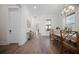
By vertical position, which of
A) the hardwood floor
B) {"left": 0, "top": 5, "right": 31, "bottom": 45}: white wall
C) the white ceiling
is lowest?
the hardwood floor

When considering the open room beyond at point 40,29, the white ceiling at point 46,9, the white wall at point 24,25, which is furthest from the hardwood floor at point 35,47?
the white ceiling at point 46,9

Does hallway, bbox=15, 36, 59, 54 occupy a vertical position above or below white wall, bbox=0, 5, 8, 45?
below

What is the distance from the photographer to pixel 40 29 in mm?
3168

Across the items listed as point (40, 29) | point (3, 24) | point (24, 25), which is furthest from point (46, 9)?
point (3, 24)

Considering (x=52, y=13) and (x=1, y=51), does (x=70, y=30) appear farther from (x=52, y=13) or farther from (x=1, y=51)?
(x=1, y=51)

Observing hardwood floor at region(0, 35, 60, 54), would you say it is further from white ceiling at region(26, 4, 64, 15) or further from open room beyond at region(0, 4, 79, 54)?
white ceiling at region(26, 4, 64, 15)

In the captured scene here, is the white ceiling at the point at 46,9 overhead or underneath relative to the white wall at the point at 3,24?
overhead

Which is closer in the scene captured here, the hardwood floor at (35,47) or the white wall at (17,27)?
the hardwood floor at (35,47)

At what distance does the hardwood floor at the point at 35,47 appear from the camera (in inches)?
116

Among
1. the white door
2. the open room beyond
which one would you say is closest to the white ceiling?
the open room beyond

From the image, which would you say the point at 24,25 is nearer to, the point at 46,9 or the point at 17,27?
the point at 17,27

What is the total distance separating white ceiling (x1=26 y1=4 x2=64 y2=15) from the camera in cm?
288

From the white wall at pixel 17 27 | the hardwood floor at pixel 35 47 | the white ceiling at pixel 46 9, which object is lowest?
the hardwood floor at pixel 35 47

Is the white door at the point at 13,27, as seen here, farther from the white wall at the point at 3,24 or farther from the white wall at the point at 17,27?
the white wall at the point at 3,24
